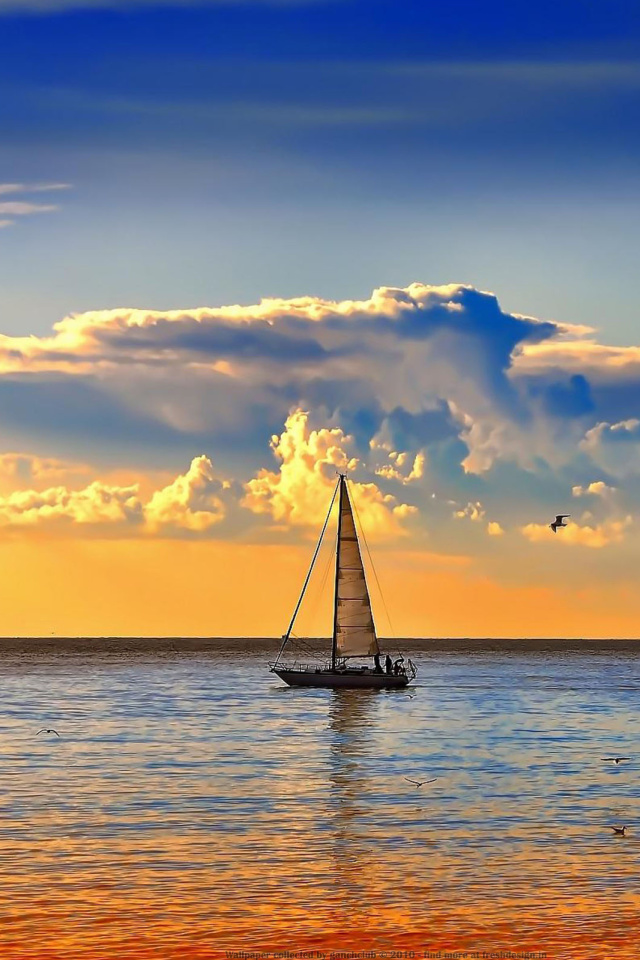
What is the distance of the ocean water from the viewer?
30.2 m

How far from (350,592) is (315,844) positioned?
301 ft

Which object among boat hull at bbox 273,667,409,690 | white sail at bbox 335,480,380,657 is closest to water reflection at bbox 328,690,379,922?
white sail at bbox 335,480,380,657

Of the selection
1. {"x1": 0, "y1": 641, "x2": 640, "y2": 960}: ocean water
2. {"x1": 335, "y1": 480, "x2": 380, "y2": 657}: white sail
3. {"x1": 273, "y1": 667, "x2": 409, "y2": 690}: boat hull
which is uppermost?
{"x1": 335, "y1": 480, "x2": 380, "y2": 657}: white sail

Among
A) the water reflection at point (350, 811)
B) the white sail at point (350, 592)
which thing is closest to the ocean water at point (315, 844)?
the water reflection at point (350, 811)

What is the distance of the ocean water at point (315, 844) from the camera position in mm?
A: 30219

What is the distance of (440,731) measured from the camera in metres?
92.2

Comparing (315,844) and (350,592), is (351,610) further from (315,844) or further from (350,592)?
(315,844)

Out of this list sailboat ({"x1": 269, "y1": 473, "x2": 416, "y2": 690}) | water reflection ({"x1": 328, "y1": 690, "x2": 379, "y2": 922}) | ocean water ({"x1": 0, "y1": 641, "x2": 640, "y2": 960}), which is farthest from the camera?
sailboat ({"x1": 269, "y1": 473, "x2": 416, "y2": 690})

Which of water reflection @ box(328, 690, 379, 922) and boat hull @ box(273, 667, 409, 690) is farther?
boat hull @ box(273, 667, 409, 690)

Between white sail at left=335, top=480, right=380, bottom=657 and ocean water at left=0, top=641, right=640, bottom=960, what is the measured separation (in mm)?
43048

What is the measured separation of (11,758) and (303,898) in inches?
1538

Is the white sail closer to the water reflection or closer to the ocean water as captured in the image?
the water reflection

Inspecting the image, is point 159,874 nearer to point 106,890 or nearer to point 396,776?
point 106,890

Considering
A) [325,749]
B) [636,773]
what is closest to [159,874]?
[636,773]
